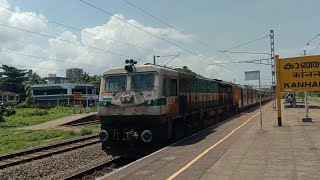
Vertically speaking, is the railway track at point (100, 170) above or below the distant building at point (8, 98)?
below

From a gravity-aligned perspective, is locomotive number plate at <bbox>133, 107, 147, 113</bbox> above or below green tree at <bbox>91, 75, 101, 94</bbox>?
below

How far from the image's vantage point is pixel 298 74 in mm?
22938

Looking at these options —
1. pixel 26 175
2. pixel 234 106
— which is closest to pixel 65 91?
pixel 234 106

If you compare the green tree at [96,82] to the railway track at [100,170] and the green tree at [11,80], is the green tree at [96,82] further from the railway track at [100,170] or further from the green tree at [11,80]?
the railway track at [100,170]

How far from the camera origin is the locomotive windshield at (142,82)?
14.9 metres

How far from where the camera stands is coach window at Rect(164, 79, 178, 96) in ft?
50.5

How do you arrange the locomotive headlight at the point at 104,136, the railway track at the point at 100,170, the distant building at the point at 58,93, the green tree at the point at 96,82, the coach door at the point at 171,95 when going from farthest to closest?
the green tree at the point at 96,82 < the distant building at the point at 58,93 < the coach door at the point at 171,95 < the locomotive headlight at the point at 104,136 < the railway track at the point at 100,170

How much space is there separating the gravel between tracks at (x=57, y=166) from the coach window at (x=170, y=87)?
3457mm

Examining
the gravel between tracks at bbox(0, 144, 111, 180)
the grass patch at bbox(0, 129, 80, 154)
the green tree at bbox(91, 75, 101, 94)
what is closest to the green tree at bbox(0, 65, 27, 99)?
the green tree at bbox(91, 75, 101, 94)

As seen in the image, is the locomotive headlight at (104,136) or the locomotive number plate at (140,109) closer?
the locomotive number plate at (140,109)

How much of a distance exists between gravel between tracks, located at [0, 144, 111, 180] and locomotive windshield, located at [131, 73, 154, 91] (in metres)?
3.04

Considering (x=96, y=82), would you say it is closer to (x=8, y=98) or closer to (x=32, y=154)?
(x=8, y=98)

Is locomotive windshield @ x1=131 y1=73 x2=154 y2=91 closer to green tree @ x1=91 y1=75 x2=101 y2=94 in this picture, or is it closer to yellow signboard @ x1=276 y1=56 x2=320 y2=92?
yellow signboard @ x1=276 y1=56 x2=320 y2=92

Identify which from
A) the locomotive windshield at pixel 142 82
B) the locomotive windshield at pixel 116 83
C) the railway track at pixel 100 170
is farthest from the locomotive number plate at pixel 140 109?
the railway track at pixel 100 170
